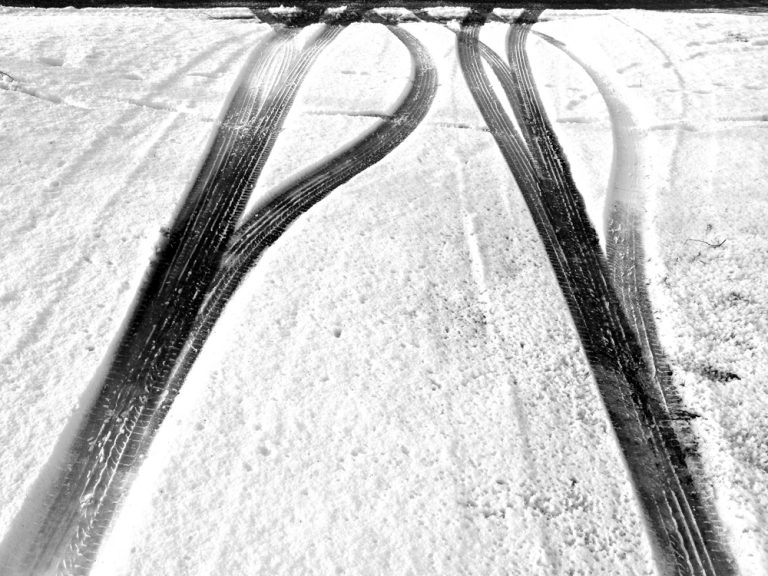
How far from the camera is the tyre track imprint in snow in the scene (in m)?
4.45

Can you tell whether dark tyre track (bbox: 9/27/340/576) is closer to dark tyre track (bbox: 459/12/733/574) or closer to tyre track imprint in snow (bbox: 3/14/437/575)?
tyre track imprint in snow (bbox: 3/14/437/575)

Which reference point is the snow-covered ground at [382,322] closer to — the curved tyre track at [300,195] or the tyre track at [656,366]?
the tyre track at [656,366]

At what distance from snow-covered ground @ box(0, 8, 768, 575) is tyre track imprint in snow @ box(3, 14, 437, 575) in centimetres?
18

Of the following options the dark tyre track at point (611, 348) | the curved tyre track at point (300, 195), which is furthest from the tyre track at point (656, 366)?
the curved tyre track at point (300, 195)

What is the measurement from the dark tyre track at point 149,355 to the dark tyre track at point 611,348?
360 centimetres

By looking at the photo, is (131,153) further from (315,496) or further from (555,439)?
(555,439)

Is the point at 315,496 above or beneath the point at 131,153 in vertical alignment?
beneath

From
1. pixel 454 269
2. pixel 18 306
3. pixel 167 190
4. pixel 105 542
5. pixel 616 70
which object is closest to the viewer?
pixel 105 542

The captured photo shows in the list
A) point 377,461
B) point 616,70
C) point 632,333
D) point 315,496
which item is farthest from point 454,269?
point 616,70

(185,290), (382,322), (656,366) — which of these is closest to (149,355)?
(185,290)

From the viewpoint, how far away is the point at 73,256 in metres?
6.38

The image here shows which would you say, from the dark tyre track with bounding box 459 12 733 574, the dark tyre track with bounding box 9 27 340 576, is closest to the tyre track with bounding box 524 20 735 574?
the dark tyre track with bounding box 459 12 733 574

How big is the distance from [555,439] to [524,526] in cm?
86

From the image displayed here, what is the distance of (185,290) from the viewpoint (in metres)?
6.26
